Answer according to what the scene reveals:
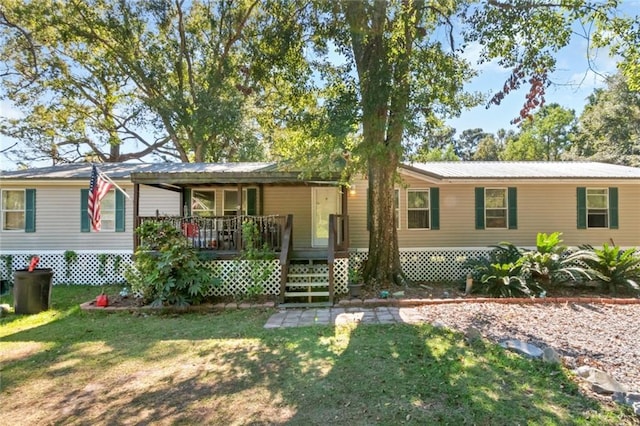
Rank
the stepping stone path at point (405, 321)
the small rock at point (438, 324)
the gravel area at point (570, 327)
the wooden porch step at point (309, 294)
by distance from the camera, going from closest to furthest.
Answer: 1. the stepping stone path at point (405, 321)
2. the gravel area at point (570, 327)
3. the small rock at point (438, 324)
4. the wooden porch step at point (309, 294)

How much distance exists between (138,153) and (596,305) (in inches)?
858

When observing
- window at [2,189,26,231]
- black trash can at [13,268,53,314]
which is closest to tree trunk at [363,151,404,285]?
black trash can at [13,268,53,314]

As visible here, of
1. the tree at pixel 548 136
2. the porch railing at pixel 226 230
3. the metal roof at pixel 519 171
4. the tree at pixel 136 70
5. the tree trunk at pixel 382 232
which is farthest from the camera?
the tree at pixel 548 136

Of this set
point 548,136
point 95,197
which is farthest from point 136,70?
point 548,136

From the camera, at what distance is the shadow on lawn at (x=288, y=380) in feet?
10.3

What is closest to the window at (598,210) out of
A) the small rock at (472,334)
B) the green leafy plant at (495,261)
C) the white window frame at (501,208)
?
the white window frame at (501,208)

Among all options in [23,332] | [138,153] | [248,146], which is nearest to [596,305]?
[23,332]

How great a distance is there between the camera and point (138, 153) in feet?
66.6

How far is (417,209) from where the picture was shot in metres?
10.8

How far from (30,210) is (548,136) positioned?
1501 inches

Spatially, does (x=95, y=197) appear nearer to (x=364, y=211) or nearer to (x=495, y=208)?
(x=364, y=211)

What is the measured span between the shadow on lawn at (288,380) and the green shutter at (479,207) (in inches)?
253

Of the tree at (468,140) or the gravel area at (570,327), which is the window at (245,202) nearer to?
the gravel area at (570,327)

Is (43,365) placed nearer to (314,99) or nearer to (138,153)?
(314,99)
